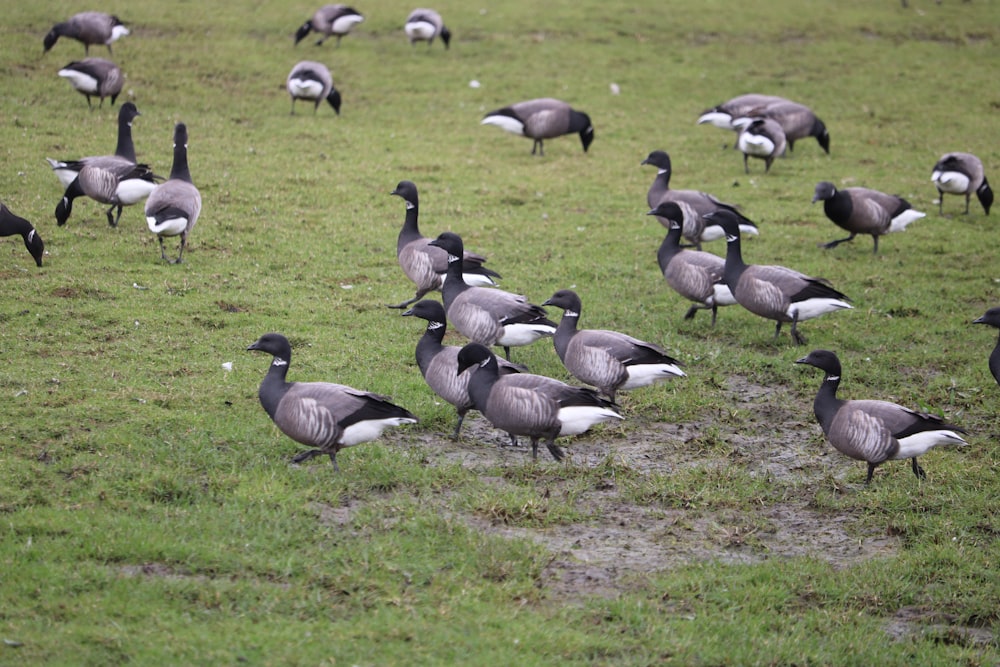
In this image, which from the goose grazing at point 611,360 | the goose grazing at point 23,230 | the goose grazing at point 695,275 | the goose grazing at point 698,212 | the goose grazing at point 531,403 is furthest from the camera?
the goose grazing at point 698,212

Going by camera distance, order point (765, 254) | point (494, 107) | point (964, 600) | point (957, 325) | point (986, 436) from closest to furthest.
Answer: point (964, 600)
point (986, 436)
point (957, 325)
point (765, 254)
point (494, 107)

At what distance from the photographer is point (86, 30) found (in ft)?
70.1

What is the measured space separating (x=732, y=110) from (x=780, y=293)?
404 inches

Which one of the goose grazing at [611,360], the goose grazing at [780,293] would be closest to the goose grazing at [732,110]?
the goose grazing at [780,293]

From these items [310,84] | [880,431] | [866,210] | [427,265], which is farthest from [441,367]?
[310,84]

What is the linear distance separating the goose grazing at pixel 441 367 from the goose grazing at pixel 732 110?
1279 centimetres

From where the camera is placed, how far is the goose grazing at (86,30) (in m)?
21.4

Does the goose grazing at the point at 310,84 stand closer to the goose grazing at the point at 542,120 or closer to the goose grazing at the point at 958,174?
the goose grazing at the point at 542,120

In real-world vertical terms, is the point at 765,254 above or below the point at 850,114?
below

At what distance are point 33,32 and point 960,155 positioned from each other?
19371 millimetres

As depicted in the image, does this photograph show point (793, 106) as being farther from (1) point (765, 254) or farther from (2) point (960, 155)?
(1) point (765, 254)

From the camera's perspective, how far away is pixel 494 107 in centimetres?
2273

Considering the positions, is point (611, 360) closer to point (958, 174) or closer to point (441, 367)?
point (441, 367)

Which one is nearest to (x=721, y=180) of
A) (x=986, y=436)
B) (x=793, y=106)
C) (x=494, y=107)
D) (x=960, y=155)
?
(x=793, y=106)
